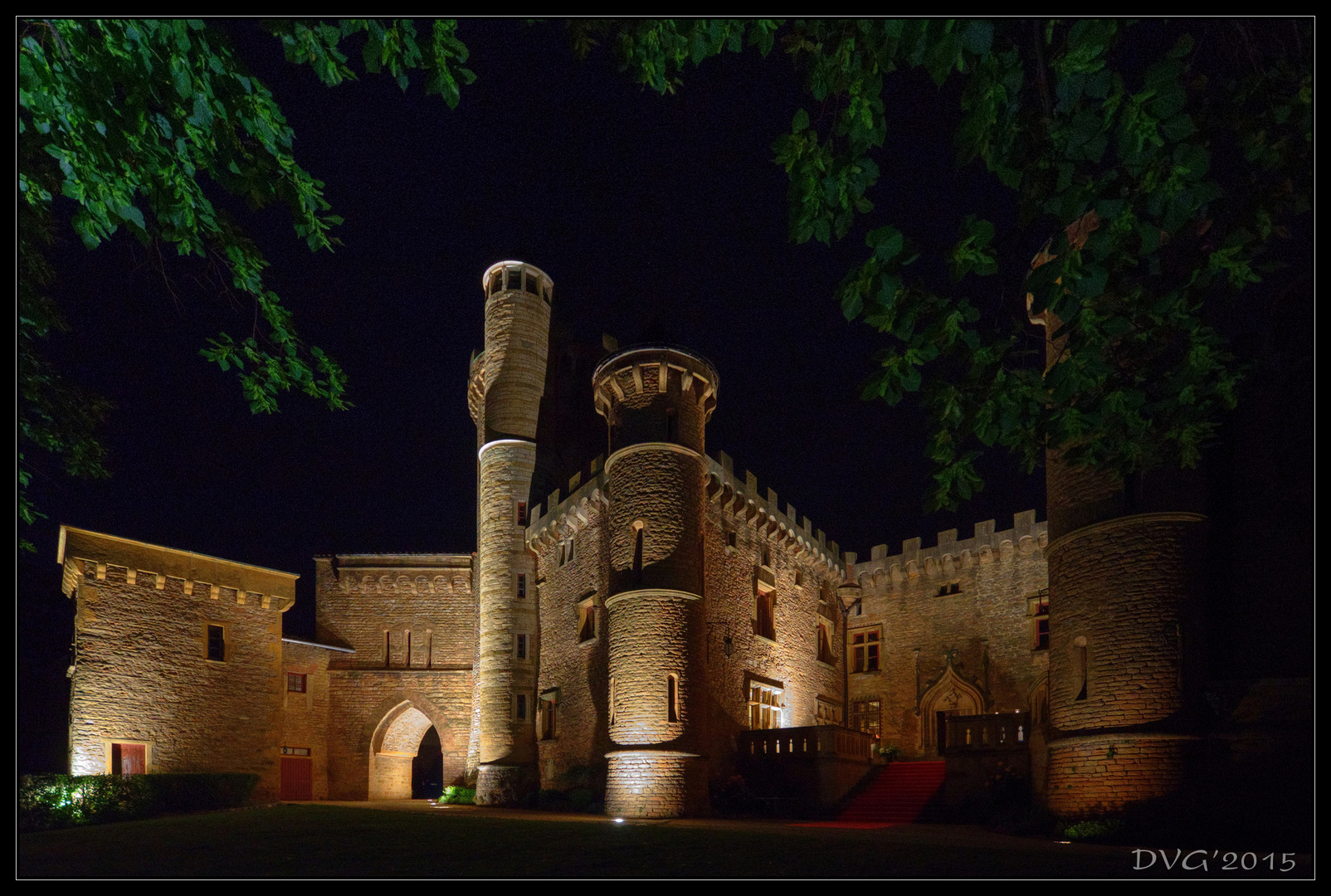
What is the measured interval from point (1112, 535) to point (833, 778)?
31.0ft

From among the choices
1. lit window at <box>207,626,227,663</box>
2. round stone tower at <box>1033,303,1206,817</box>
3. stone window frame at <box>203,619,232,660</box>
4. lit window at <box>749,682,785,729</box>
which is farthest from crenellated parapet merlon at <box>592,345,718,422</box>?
lit window at <box>207,626,227,663</box>

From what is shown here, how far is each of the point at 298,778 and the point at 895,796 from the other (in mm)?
19958

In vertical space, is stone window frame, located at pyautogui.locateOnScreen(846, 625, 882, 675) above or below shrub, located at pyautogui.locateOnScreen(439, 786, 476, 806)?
above

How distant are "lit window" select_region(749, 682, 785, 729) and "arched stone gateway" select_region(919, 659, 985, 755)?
5002 millimetres

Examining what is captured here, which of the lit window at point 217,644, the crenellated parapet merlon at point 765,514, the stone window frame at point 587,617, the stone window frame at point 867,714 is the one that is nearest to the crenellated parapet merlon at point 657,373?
the crenellated parapet merlon at point 765,514

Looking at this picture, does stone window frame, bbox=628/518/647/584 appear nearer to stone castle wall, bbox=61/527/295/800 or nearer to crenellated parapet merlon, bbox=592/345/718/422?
crenellated parapet merlon, bbox=592/345/718/422

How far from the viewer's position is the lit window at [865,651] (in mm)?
29203

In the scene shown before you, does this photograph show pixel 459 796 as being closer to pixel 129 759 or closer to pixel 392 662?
pixel 392 662

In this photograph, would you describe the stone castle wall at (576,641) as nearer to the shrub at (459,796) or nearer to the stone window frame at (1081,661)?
the shrub at (459,796)

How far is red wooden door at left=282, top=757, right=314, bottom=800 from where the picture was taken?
28641mm

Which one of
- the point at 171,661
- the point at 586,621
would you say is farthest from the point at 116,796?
the point at 586,621

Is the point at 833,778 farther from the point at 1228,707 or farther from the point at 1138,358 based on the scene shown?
the point at 1138,358

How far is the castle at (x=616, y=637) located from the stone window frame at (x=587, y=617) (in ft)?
0.29

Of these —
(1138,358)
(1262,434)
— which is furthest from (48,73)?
(1262,434)
